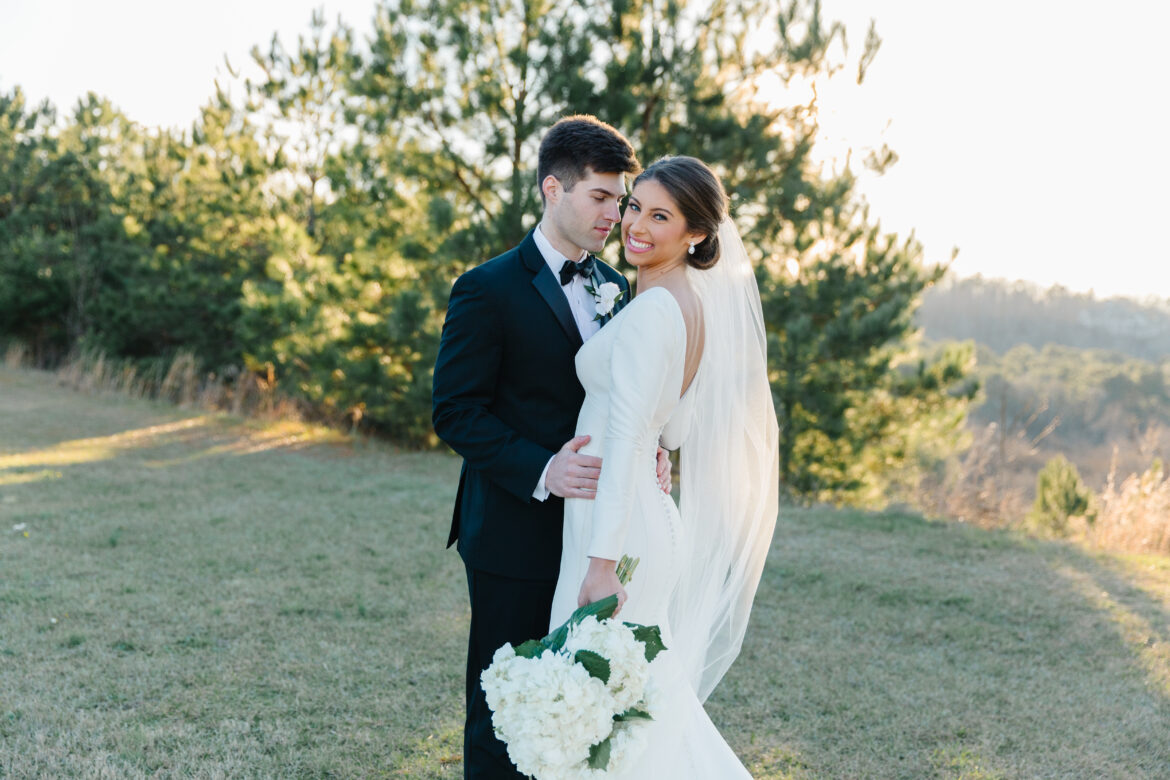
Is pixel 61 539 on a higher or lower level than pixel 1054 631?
lower

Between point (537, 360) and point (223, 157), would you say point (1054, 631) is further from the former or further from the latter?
point (223, 157)

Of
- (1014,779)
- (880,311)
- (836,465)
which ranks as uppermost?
(880,311)

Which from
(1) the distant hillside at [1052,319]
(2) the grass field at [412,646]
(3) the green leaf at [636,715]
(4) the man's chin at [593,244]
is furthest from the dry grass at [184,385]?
(1) the distant hillside at [1052,319]

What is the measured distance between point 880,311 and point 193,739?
8432 millimetres

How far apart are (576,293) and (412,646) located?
2821 millimetres

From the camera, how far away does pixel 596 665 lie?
1814 millimetres

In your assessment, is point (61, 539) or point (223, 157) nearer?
point (61, 539)

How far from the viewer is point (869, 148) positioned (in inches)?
401

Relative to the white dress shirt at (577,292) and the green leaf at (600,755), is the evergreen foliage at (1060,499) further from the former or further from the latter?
the green leaf at (600,755)

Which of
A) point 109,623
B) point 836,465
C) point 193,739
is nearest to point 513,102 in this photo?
point 836,465

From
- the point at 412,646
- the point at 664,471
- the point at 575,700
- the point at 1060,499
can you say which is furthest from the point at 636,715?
the point at 1060,499

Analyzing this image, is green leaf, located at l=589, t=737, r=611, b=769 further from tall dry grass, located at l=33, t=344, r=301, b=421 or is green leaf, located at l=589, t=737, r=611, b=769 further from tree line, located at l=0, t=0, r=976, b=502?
tall dry grass, located at l=33, t=344, r=301, b=421

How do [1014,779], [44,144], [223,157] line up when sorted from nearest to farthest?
[1014,779]
[223,157]
[44,144]

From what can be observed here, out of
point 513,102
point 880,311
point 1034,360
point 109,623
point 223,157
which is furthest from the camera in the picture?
point 1034,360
